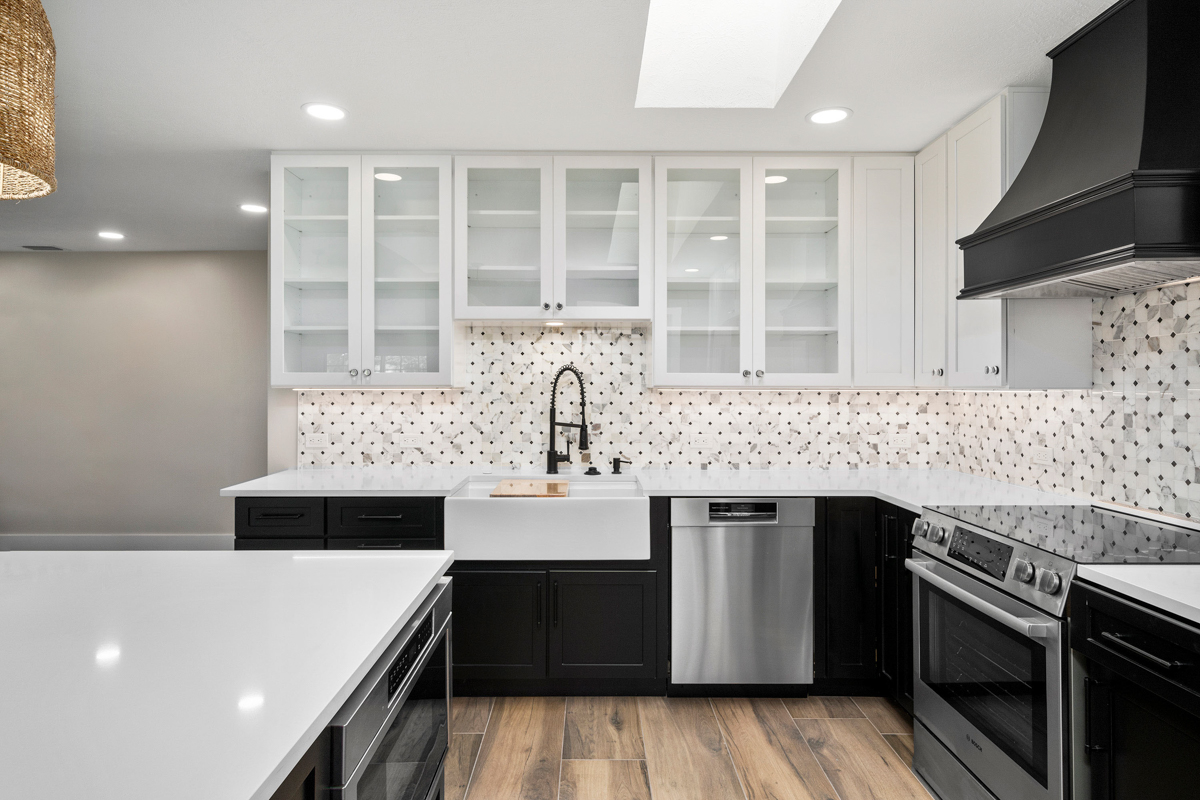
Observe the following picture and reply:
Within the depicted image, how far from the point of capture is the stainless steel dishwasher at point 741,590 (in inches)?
105

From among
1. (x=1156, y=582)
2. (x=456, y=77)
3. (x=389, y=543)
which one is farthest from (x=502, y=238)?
(x=1156, y=582)

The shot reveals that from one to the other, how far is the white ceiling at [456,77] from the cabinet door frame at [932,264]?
0.15m

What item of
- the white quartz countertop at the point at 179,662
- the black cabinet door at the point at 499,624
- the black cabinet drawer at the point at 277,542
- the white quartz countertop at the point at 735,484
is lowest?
the black cabinet door at the point at 499,624

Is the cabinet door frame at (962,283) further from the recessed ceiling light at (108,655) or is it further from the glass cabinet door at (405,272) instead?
the recessed ceiling light at (108,655)

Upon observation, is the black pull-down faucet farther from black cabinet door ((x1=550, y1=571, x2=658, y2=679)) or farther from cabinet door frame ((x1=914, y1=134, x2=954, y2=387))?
cabinet door frame ((x1=914, y1=134, x2=954, y2=387))

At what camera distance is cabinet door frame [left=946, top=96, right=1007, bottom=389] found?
2338 mm

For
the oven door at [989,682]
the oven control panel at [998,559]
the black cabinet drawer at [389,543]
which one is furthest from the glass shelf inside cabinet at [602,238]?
the oven door at [989,682]

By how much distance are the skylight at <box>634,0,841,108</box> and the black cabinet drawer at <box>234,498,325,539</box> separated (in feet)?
6.92

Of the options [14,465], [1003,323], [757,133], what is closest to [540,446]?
[757,133]

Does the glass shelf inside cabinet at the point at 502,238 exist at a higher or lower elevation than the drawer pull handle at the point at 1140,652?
higher

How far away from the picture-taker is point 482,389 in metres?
3.31

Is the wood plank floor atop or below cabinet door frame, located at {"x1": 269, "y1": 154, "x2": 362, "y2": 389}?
below

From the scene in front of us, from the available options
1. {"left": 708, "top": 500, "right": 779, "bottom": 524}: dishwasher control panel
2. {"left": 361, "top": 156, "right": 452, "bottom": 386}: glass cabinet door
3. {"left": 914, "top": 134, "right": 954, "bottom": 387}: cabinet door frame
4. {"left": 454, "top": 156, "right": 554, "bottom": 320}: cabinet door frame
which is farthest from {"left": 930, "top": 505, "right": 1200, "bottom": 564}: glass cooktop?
{"left": 361, "top": 156, "right": 452, "bottom": 386}: glass cabinet door

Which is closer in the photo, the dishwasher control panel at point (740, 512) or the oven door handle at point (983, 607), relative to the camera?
the oven door handle at point (983, 607)
